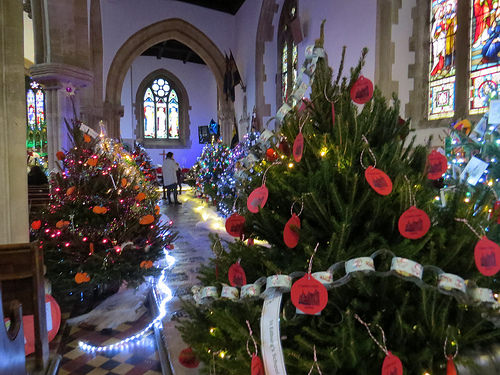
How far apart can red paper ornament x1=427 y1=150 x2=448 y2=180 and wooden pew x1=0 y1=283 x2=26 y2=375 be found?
4.60 ft

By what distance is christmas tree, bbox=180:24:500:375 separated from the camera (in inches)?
35.9

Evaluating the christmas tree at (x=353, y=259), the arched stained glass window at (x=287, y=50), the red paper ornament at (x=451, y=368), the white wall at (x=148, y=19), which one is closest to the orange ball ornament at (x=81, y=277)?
the christmas tree at (x=353, y=259)

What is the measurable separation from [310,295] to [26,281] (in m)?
1.69

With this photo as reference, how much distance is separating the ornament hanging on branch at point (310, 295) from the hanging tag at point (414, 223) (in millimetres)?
282

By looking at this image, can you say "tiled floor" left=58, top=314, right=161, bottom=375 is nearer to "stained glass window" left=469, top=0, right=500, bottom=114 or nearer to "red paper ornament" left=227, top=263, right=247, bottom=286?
"red paper ornament" left=227, top=263, right=247, bottom=286

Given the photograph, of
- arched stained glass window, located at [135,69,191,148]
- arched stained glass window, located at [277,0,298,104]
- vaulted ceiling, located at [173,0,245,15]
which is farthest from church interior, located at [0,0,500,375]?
arched stained glass window, located at [135,69,191,148]

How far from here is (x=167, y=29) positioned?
1144 cm

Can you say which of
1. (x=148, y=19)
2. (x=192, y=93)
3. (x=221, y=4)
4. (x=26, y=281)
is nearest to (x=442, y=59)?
(x=26, y=281)

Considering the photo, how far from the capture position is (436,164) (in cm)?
122

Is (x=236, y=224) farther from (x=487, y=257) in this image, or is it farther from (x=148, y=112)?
(x=148, y=112)

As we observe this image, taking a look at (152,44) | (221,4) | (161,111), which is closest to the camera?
(152,44)

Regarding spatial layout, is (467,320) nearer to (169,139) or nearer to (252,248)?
(252,248)

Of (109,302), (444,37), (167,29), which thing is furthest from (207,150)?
(109,302)

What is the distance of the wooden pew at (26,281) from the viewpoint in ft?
6.20
